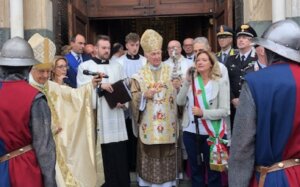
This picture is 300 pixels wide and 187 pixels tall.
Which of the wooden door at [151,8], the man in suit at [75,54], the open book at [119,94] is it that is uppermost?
the wooden door at [151,8]

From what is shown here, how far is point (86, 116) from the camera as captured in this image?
507 centimetres

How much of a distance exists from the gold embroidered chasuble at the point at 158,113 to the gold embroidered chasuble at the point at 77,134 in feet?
1.77

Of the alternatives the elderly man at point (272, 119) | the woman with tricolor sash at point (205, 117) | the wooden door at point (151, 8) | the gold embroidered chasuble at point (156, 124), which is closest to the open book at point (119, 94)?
the gold embroidered chasuble at point (156, 124)

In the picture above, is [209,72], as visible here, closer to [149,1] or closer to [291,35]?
[291,35]

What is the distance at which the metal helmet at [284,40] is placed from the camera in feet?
8.14

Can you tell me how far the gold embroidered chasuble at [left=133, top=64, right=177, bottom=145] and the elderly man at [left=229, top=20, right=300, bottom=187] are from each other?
265 centimetres

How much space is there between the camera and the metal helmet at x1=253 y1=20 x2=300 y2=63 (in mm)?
2480

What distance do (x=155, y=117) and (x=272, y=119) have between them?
283 centimetres

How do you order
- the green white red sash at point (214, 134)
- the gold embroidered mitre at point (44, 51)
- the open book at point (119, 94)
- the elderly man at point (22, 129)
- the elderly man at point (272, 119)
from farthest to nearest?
1. the open book at point (119, 94)
2. the green white red sash at point (214, 134)
3. the gold embroidered mitre at point (44, 51)
4. the elderly man at point (22, 129)
5. the elderly man at point (272, 119)

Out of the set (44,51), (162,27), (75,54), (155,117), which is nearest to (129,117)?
(155,117)

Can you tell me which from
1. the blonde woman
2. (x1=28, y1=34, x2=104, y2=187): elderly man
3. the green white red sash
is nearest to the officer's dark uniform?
the green white red sash

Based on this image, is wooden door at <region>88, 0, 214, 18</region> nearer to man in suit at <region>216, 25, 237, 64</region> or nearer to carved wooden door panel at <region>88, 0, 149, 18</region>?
carved wooden door panel at <region>88, 0, 149, 18</region>

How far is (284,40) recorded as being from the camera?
249cm

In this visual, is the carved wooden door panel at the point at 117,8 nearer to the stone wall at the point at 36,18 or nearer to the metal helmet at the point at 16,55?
the stone wall at the point at 36,18
